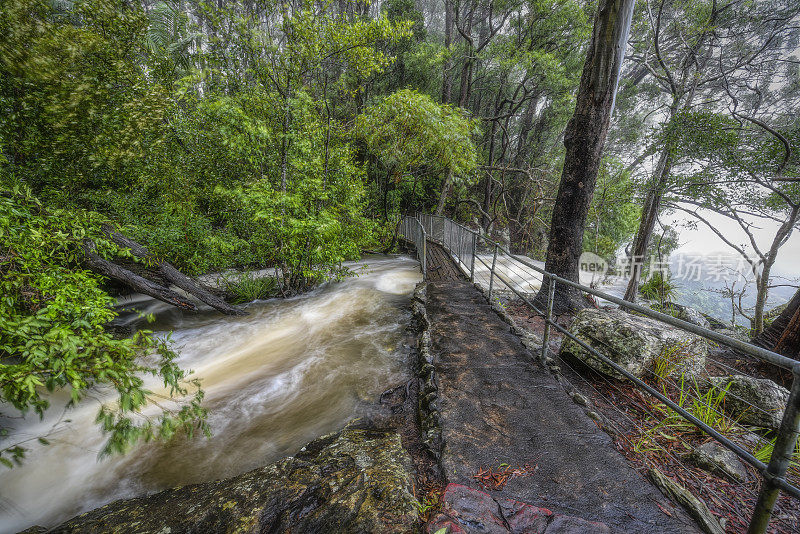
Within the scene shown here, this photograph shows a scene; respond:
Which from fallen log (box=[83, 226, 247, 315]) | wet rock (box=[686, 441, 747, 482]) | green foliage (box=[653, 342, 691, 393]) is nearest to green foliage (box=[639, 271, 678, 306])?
green foliage (box=[653, 342, 691, 393])

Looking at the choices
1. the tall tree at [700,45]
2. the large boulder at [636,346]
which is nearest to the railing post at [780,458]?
the large boulder at [636,346]

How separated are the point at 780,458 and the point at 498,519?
4.26ft

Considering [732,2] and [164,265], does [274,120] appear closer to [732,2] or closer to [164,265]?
[164,265]

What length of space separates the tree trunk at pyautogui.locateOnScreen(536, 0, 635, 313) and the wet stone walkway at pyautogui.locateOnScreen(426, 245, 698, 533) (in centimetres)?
265

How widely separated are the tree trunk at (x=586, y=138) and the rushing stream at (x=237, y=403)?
3.37 meters

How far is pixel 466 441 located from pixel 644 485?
1147 mm

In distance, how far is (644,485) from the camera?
6.13ft

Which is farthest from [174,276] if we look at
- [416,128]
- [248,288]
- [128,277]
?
[416,128]

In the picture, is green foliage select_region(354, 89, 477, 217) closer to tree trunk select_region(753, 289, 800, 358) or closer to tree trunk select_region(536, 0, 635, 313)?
tree trunk select_region(536, 0, 635, 313)

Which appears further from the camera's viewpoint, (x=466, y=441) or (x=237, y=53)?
(x=237, y=53)

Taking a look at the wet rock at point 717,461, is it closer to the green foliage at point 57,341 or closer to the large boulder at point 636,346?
the large boulder at point 636,346

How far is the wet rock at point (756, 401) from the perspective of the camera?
281 centimetres

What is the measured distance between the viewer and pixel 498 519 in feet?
5.35

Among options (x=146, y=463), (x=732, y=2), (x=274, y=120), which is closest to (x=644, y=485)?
(x=146, y=463)
